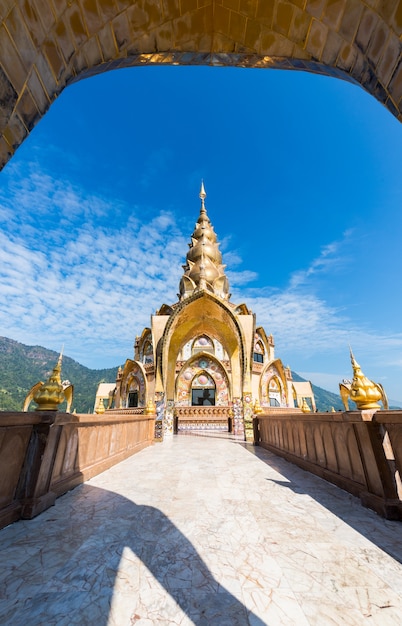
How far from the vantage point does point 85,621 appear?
4.36ft

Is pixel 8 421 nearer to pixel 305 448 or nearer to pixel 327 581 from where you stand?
pixel 327 581

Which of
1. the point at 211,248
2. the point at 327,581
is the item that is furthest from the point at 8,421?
the point at 211,248

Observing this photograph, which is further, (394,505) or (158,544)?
(394,505)

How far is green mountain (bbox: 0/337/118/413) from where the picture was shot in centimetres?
4941

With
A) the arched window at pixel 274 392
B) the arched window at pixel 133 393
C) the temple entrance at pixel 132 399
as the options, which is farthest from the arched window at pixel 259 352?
the temple entrance at pixel 132 399

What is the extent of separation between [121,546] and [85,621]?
0.87 m

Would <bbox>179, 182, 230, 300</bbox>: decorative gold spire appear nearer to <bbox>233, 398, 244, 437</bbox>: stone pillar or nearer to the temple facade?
the temple facade

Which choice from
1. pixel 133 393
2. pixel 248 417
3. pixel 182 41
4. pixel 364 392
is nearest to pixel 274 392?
pixel 133 393

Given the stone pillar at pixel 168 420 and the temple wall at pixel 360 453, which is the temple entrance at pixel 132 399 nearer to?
the stone pillar at pixel 168 420

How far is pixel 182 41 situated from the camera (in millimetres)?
2395

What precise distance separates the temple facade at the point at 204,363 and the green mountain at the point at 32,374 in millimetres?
26542

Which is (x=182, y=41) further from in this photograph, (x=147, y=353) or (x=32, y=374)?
(x=32, y=374)

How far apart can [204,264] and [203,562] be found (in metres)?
23.1

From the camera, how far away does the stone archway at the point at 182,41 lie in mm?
1623
